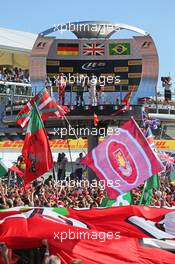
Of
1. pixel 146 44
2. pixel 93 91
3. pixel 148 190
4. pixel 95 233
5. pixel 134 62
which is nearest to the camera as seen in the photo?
pixel 95 233

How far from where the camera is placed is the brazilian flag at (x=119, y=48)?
26.1 meters

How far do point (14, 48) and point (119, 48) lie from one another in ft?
57.9

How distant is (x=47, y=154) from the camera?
14.2m

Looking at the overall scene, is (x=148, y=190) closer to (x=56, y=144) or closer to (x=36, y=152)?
(x=36, y=152)

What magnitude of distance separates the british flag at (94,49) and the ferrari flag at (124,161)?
12589mm

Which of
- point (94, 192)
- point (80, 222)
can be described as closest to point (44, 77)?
point (94, 192)

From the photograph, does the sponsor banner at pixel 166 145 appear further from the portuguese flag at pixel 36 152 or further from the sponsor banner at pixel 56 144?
the portuguese flag at pixel 36 152

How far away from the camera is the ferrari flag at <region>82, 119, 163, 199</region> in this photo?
1366 cm

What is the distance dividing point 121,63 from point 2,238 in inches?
685

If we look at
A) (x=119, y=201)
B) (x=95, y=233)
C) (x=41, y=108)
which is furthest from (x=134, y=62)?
(x=95, y=233)

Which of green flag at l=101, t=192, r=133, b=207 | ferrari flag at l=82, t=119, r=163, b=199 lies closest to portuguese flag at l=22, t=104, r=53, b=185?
ferrari flag at l=82, t=119, r=163, b=199

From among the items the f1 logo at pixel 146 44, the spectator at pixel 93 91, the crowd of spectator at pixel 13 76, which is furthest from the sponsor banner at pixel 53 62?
the crowd of spectator at pixel 13 76

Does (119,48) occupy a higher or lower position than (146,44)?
lower

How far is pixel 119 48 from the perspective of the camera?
26469 millimetres
